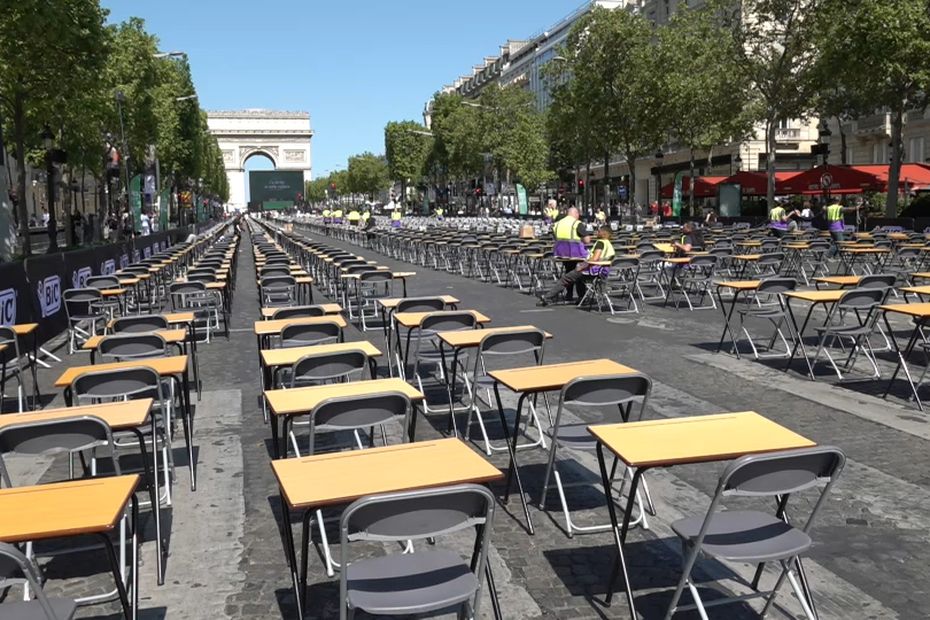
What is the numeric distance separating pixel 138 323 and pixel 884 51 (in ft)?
85.1

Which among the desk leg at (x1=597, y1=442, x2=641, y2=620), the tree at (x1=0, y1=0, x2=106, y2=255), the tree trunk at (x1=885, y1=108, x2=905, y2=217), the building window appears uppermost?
the tree at (x1=0, y1=0, x2=106, y2=255)

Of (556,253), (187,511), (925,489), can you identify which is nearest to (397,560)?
(187,511)

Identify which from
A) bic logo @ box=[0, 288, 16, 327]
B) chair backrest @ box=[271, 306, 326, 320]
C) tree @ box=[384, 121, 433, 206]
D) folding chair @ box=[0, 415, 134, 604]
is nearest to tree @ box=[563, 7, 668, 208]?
bic logo @ box=[0, 288, 16, 327]

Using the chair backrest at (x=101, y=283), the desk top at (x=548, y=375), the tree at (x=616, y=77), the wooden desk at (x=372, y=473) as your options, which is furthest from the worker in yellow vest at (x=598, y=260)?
the tree at (x=616, y=77)

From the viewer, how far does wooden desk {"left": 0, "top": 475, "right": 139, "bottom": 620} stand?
3059 millimetres

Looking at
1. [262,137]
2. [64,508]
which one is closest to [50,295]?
[64,508]

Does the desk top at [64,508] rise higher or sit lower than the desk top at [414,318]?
lower

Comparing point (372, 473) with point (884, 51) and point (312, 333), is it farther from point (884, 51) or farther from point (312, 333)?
point (884, 51)

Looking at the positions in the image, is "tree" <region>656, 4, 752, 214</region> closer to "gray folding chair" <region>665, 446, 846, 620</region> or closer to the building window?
the building window

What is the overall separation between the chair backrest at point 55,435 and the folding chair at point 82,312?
29.6 ft

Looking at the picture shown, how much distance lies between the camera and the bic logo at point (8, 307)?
1202cm

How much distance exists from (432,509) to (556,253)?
13.5 metres

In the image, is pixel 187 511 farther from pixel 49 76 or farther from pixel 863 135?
pixel 863 135

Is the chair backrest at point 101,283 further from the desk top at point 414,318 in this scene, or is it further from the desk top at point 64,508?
the desk top at point 64,508
